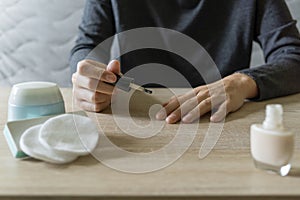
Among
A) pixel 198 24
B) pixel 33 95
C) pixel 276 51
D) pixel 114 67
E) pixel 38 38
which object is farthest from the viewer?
pixel 38 38

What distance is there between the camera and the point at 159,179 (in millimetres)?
450

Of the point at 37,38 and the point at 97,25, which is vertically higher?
the point at 97,25

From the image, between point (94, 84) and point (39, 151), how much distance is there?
0.77 ft

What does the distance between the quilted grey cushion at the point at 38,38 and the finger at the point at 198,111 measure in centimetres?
81

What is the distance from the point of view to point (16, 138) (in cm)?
53

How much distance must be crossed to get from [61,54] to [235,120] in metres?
0.93

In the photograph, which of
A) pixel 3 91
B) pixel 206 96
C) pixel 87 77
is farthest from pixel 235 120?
pixel 3 91

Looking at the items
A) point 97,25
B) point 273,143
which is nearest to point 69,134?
point 273,143

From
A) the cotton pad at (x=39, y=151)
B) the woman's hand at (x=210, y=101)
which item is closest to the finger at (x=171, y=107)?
the woman's hand at (x=210, y=101)

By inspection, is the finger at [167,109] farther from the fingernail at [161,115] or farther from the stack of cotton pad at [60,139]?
the stack of cotton pad at [60,139]

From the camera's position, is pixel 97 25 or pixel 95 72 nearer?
pixel 95 72

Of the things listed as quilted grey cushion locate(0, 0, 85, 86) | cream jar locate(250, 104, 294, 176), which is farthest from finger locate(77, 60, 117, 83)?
quilted grey cushion locate(0, 0, 85, 86)

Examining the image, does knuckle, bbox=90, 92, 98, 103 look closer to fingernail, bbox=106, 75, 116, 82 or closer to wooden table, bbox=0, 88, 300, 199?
fingernail, bbox=106, 75, 116, 82

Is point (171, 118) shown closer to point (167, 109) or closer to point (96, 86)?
point (167, 109)
